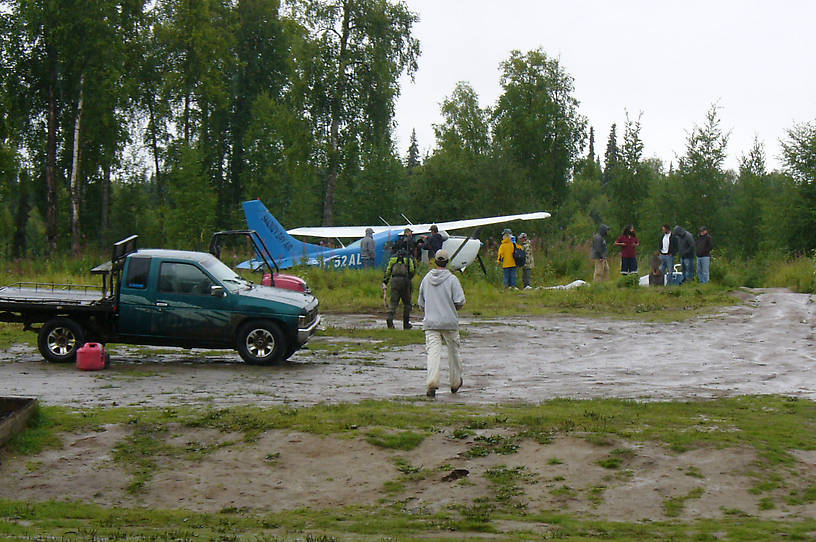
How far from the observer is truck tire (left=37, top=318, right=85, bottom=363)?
15836mm

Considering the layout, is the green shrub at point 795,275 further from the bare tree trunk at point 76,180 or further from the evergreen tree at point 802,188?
the bare tree trunk at point 76,180

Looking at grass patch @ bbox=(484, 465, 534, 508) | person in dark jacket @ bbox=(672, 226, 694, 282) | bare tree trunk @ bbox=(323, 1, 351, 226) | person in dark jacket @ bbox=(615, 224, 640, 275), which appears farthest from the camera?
bare tree trunk @ bbox=(323, 1, 351, 226)

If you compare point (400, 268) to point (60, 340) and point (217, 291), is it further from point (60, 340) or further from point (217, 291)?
point (60, 340)

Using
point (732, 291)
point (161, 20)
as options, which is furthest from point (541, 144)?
point (732, 291)

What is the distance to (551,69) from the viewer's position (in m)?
76.4

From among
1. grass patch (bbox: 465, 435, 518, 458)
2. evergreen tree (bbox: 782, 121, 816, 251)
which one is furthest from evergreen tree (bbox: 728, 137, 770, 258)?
grass patch (bbox: 465, 435, 518, 458)

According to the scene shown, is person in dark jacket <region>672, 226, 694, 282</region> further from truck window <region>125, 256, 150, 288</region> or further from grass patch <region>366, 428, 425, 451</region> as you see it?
grass patch <region>366, 428, 425, 451</region>

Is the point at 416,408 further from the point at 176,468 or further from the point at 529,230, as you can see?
the point at 529,230

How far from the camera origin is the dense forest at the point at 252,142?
144 feet

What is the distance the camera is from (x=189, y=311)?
15750 mm

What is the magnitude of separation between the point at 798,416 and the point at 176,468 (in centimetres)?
653

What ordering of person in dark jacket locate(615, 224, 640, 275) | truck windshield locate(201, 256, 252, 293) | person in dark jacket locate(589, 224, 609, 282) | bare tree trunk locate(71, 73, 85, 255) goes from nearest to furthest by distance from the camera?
1. truck windshield locate(201, 256, 252, 293)
2. person in dark jacket locate(589, 224, 609, 282)
3. person in dark jacket locate(615, 224, 640, 275)
4. bare tree trunk locate(71, 73, 85, 255)

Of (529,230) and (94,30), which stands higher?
(94,30)

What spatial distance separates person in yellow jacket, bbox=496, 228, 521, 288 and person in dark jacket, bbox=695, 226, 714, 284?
5.50 meters
